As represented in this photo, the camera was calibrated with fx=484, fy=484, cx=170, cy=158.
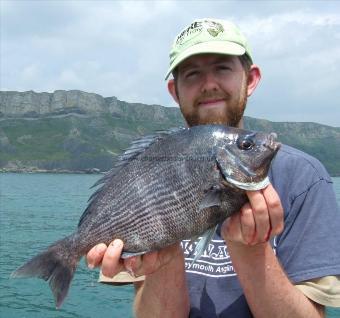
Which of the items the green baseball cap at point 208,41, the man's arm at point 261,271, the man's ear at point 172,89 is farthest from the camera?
the man's ear at point 172,89

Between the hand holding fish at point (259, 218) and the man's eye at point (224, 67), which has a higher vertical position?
the man's eye at point (224, 67)

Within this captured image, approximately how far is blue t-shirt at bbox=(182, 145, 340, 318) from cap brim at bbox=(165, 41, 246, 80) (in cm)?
101

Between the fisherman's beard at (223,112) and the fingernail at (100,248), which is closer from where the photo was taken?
the fingernail at (100,248)

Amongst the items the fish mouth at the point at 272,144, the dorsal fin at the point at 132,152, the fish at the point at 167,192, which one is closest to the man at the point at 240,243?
Result: the fish at the point at 167,192

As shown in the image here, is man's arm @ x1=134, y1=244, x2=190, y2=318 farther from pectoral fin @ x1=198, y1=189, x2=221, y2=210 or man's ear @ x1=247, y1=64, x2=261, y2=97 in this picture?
man's ear @ x1=247, y1=64, x2=261, y2=97

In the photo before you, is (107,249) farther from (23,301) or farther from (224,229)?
(23,301)

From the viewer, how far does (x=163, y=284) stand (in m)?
4.15

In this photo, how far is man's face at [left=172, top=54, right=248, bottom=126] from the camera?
4367 mm

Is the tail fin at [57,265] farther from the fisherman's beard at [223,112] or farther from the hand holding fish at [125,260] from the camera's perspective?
the fisherman's beard at [223,112]

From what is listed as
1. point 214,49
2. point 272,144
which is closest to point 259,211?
point 272,144

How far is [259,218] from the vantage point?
3.30 m

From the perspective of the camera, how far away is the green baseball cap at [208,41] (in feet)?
14.0

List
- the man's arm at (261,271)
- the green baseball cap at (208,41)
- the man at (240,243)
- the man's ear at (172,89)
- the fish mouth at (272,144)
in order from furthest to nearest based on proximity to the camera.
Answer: the man's ear at (172,89), the green baseball cap at (208,41), the man at (240,243), the fish mouth at (272,144), the man's arm at (261,271)

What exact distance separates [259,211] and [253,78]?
1.90 meters
